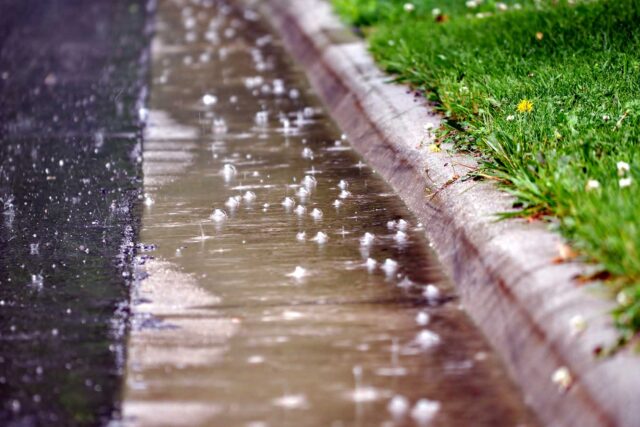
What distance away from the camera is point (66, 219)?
5.96 meters

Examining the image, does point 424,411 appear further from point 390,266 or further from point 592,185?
point 390,266

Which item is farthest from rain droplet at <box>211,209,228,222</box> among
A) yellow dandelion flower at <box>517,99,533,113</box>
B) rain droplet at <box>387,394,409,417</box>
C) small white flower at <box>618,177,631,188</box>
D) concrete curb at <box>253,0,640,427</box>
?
rain droplet at <box>387,394,409,417</box>

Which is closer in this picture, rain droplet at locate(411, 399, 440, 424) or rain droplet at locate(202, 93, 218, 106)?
rain droplet at locate(411, 399, 440, 424)

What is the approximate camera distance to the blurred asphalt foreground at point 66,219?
3.98m

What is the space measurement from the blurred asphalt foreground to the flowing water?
0.43 ft

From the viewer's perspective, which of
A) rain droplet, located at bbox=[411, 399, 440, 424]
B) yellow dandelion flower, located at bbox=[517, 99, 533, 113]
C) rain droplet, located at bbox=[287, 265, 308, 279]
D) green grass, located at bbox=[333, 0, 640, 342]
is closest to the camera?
rain droplet, located at bbox=[411, 399, 440, 424]

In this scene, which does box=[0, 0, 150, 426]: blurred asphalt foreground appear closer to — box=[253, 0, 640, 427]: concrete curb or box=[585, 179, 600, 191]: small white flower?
box=[253, 0, 640, 427]: concrete curb

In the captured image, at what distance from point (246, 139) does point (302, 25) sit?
4.14 metres

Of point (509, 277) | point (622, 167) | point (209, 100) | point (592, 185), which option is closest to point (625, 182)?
point (592, 185)

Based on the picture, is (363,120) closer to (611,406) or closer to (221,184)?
(221,184)

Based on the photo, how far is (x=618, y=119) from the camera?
18.4 ft

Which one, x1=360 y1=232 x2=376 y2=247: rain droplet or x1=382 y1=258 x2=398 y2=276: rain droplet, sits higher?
x1=382 y1=258 x2=398 y2=276: rain droplet

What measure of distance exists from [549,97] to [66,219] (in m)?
2.44

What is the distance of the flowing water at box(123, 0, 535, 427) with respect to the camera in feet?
12.3
